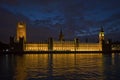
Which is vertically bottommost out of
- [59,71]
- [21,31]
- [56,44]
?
[59,71]

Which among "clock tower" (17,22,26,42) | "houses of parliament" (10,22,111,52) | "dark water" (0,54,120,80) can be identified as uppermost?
"clock tower" (17,22,26,42)

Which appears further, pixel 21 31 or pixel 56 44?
pixel 56 44

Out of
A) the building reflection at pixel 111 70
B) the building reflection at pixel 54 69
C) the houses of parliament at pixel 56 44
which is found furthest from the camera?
the houses of parliament at pixel 56 44

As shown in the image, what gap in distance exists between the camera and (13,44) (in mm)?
138625

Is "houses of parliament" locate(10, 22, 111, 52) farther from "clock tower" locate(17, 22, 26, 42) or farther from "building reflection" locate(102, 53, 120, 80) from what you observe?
"building reflection" locate(102, 53, 120, 80)

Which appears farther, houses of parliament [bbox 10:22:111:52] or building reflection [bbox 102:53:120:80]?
houses of parliament [bbox 10:22:111:52]

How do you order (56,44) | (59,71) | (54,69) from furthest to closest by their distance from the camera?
1. (56,44)
2. (54,69)
3. (59,71)

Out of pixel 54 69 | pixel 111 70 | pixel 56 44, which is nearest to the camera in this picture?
pixel 111 70

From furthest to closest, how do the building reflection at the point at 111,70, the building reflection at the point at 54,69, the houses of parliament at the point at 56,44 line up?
the houses of parliament at the point at 56,44
the building reflection at the point at 54,69
the building reflection at the point at 111,70

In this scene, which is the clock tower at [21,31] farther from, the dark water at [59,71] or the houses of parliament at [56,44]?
the dark water at [59,71]

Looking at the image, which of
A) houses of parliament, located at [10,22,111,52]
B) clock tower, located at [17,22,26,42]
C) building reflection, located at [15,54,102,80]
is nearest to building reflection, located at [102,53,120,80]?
building reflection, located at [15,54,102,80]

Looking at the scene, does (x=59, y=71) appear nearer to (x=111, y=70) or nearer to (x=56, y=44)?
(x=111, y=70)

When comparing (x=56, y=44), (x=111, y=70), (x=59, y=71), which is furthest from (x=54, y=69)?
(x=56, y=44)

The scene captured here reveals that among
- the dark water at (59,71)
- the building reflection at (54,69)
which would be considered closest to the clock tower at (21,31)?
the building reflection at (54,69)
